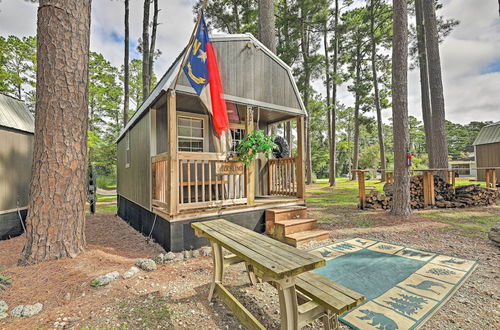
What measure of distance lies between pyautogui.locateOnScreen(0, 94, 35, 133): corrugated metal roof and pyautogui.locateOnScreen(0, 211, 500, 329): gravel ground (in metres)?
3.20

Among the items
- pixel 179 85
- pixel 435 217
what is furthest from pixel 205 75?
pixel 435 217

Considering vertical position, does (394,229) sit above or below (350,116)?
below

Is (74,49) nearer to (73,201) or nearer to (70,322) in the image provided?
(73,201)

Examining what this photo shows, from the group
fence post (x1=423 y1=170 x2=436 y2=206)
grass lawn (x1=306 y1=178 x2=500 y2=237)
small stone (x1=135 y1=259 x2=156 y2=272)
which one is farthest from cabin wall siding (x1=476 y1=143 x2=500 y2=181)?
small stone (x1=135 y1=259 x2=156 y2=272)

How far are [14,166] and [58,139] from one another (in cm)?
346

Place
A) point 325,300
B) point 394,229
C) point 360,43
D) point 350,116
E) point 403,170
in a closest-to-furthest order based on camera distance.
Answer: point 325,300 < point 394,229 < point 403,170 < point 360,43 < point 350,116

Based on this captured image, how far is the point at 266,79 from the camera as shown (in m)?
5.21

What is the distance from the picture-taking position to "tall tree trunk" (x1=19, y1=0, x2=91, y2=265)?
122 inches

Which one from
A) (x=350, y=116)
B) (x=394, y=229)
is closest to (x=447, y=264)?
(x=394, y=229)

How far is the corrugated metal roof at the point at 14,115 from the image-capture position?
5.12 m

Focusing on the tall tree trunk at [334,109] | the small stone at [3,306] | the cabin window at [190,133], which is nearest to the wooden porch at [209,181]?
the cabin window at [190,133]

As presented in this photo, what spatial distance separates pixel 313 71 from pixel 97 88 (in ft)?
44.9

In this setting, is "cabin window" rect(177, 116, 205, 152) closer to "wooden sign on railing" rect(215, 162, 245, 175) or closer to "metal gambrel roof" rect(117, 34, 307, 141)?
"metal gambrel roof" rect(117, 34, 307, 141)

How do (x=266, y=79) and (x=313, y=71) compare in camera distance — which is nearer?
(x=266, y=79)
